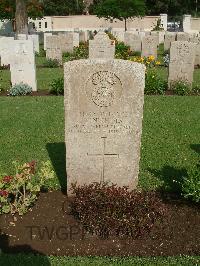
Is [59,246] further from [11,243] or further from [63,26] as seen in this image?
[63,26]

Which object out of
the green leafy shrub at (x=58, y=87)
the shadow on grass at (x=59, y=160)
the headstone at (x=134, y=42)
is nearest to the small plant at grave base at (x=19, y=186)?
the shadow on grass at (x=59, y=160)

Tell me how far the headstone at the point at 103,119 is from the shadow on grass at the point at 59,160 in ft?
2.04

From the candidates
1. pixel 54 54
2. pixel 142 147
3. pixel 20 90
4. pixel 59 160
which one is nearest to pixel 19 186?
pixel 59 160

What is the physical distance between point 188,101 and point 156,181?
6.11 metres

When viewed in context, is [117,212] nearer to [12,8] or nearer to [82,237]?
[82,237]

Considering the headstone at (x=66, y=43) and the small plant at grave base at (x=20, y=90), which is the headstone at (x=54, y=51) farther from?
the small plant at grave base at (x=20, y=90)

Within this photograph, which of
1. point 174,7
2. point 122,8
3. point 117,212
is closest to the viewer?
A: point 117,212

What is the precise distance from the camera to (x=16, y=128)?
9539 millimetres

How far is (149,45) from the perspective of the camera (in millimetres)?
22000

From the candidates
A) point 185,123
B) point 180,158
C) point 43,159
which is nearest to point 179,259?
point 180,158

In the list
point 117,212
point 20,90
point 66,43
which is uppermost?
point 66,43

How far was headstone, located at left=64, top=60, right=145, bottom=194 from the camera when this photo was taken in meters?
5.25

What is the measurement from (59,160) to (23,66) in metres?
7.10

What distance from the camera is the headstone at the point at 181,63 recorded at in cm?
1335
